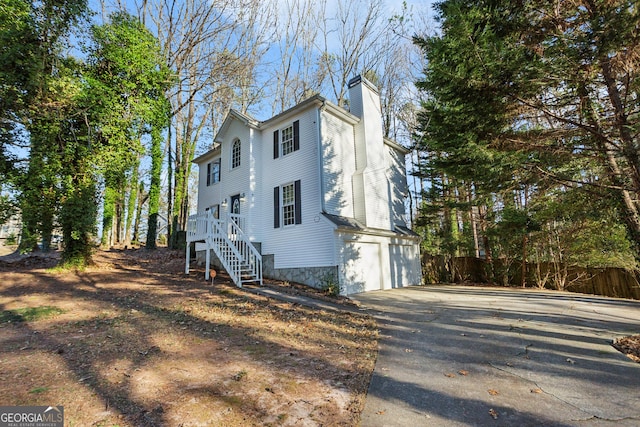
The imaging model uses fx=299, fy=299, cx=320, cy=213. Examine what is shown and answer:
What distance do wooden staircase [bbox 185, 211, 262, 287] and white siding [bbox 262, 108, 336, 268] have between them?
3.47 ft

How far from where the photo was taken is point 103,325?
16.9 ft

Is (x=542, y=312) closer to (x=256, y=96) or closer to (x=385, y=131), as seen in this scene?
(x=385, y=131)


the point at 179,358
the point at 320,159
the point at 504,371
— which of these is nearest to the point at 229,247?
the point at 320,159

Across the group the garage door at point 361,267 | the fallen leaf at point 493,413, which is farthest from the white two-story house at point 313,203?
the fallen leaf at point 493,413

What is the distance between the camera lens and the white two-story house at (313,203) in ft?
34.3

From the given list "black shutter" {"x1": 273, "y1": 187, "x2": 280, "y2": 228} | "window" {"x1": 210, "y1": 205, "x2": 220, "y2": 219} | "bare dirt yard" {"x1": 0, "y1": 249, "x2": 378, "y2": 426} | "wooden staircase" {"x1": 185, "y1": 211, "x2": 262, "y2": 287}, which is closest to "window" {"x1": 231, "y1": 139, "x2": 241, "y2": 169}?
"window" {"x1": 210, "y1": 205, "x2": 220, "y2": 219}

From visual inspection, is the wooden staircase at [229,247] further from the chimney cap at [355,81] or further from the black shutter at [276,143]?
the chimney cap at [355,81]

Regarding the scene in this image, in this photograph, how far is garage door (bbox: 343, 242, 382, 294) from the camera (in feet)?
33.6

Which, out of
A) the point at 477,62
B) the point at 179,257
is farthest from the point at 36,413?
the point at 179,257

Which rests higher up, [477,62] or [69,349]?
[477,62]

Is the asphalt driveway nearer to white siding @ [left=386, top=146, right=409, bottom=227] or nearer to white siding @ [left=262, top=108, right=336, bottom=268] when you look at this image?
white siding @ [left=262, top=108, right=336, bottom=268]

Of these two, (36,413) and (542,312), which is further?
(542,312)

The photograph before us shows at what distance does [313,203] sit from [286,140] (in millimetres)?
3206

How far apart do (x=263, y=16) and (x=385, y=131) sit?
10.4m
